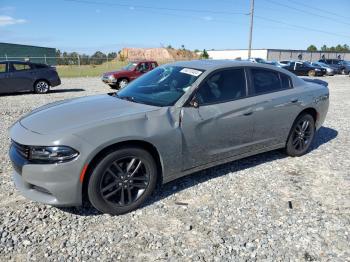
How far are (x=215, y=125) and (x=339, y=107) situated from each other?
8.27 meters

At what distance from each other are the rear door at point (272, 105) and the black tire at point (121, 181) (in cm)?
173

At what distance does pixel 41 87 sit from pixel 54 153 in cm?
1190

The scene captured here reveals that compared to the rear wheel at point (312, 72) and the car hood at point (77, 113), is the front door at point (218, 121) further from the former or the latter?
the rear wheel at point (312, 72)

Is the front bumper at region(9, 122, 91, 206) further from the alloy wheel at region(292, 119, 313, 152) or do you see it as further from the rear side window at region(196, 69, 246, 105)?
the alloy wheel at region(292, 119, 313, 152)

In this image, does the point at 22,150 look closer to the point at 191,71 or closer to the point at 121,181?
the point at 121,181

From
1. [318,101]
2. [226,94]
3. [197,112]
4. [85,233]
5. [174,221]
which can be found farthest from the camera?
[318,101]

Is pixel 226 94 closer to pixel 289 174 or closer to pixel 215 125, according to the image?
pixel 215 125

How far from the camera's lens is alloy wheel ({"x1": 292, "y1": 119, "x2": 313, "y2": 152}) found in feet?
17.1

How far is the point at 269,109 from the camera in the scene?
4.54m

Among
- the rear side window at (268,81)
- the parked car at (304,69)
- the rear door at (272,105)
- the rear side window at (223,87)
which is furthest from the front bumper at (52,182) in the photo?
the parked car at (304,69)

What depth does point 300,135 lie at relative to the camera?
5258mm

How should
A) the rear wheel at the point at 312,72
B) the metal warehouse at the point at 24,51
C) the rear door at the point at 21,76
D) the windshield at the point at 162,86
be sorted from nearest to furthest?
1. the windshield at the point at 162,86
2. the rear door at the point at 21,76
3. the rear wheel at the point at 312,72
4. the metal warehouse at the point at 24,51

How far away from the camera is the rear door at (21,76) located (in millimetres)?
12859

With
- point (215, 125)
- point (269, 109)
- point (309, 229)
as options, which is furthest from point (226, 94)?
point (309, 229)
